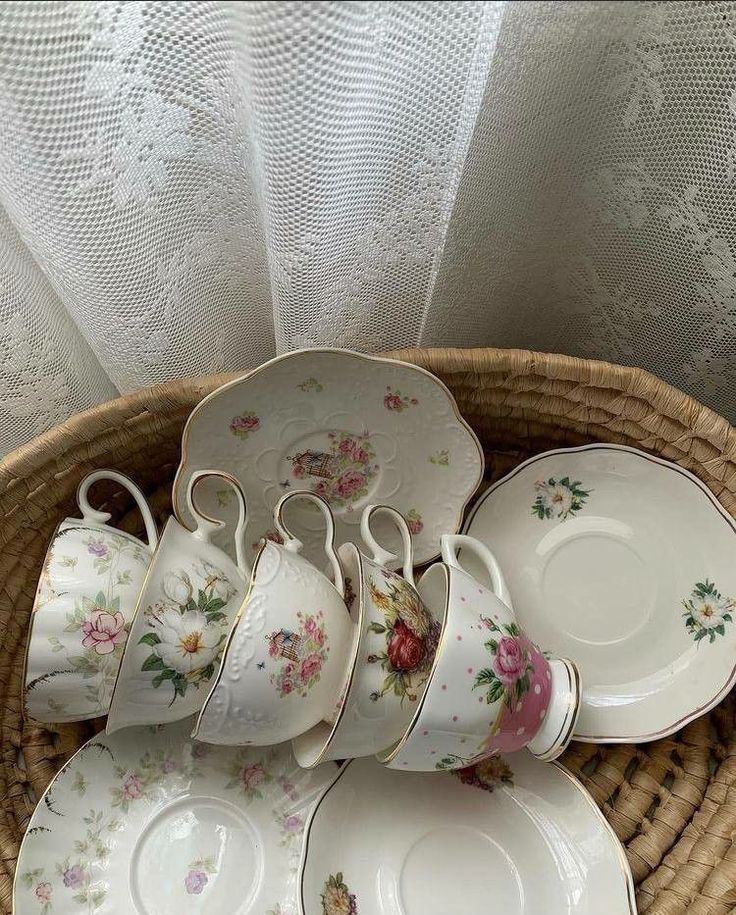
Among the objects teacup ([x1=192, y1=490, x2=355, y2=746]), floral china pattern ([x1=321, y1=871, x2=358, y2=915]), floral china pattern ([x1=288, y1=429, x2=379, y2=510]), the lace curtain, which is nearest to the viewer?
the lace curtain

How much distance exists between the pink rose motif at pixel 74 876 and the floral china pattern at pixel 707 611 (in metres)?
0.71

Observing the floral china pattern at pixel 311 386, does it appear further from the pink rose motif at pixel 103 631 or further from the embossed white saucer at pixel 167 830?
the embossed white saucer at pixel 167 830

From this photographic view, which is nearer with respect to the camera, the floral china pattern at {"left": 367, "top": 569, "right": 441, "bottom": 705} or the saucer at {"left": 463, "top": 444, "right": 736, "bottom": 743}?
the floral china pattern at {"left": 367, "top": 569, "right": 441, "bottom": 705}

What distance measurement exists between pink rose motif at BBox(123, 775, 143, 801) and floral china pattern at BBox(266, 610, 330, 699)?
29 cm

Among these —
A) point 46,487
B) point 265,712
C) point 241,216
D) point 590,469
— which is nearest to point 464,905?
point 265,712

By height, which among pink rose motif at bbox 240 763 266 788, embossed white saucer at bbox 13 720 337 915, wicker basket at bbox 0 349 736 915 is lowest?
embossed white saucer at bbox 13 720 337 915

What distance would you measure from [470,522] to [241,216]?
46cm

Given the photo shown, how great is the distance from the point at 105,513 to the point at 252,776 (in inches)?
13.3

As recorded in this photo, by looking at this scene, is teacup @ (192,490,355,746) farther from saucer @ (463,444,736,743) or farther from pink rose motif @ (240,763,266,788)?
saucer @ (463,444,736,743)

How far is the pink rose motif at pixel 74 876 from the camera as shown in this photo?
0.78 m

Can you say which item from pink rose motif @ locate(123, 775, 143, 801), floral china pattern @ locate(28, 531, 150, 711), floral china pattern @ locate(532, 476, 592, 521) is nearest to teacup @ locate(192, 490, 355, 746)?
floral china pattern @ locate(28, 531, 150, 711)

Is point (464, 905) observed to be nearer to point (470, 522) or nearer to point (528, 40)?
point (470, 522)

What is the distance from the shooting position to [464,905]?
2.58ft

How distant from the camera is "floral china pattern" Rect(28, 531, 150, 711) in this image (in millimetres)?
670
